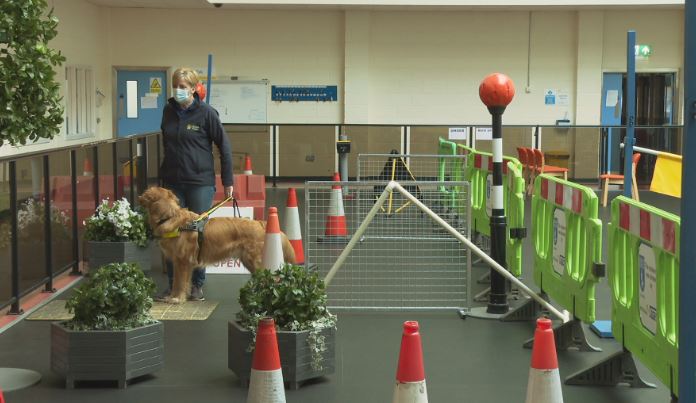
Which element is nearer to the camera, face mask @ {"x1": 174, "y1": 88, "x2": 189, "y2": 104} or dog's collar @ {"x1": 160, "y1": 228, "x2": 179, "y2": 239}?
dog's collar @ {"x1": 160, "y1": 228, "x2": 179, "y2": 239}

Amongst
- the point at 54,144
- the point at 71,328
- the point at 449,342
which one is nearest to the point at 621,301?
the point at 449,342

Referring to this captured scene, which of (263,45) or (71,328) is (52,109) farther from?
(263,45)

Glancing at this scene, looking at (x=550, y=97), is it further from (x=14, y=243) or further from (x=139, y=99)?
(x=14, y=243)

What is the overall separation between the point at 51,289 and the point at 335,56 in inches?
Result: 569

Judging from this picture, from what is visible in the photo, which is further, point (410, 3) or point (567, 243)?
point (410, 3)

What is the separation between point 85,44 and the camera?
21078 millimetres

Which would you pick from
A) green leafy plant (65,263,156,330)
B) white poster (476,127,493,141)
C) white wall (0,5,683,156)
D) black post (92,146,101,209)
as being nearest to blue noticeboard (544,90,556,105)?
white wall (0,5,683,156)

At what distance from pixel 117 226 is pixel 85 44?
41.7 ft

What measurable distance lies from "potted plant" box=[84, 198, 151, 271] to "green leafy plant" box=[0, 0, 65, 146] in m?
3.24

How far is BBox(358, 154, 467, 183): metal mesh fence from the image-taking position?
15.1 m

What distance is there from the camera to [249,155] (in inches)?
818

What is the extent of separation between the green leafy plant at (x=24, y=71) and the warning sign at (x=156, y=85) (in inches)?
673

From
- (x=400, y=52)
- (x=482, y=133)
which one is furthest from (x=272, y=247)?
(x=400, y=52)

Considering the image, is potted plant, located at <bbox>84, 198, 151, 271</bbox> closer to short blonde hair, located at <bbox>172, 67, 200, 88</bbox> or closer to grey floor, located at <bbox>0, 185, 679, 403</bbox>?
grey floor, located at <bbox>0, 185, 679, 403</bbox>
